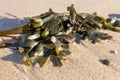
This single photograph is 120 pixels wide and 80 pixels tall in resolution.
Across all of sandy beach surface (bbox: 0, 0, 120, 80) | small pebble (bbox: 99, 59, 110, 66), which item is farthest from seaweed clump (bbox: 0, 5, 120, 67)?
small pebble (bbox: 99, 59, 110, 66)

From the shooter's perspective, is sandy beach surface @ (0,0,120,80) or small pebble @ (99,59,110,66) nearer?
sandy beach surface @ (0,0,120,80)

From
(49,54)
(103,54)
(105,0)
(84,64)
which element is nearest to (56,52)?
(49,54)

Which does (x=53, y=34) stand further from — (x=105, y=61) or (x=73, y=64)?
(x=105, y=61)

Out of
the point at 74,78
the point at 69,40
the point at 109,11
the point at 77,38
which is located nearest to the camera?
the point at 74,78

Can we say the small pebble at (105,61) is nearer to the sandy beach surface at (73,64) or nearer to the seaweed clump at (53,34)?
the sandy beach surface at (73,64)

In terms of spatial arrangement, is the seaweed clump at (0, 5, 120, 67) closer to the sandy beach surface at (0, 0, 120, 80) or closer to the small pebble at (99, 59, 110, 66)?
the sandy beach surface at (0, 0, 120, 80)

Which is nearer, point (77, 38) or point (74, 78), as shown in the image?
point (74, 78)

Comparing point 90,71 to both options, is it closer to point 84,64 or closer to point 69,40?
point 84,64

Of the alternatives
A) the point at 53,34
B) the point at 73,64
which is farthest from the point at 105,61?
the point at 53,34

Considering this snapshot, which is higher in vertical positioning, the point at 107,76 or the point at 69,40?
the point at 69,40
